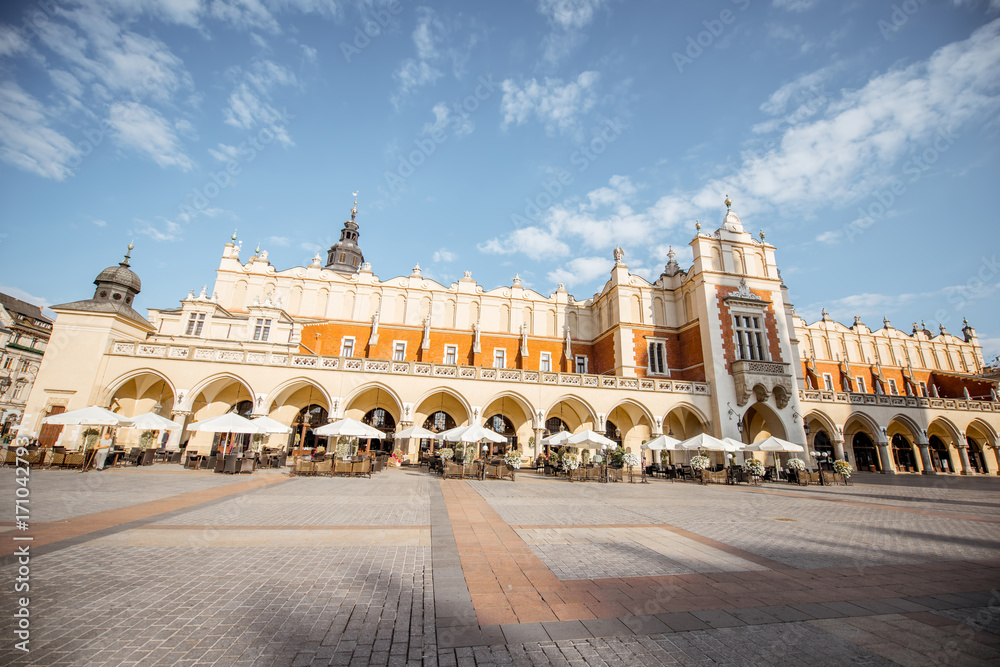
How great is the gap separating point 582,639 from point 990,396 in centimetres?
5362

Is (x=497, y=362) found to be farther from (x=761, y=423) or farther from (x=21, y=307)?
(x=21, y=307)

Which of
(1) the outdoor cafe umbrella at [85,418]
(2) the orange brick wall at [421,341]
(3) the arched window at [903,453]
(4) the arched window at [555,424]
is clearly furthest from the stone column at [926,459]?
(1) the outdoor cafe umbrella at [85,418]

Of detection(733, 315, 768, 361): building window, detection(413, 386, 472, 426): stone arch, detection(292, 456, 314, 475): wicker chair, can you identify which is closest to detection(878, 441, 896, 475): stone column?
detection(733, 315, 768, 361): building window

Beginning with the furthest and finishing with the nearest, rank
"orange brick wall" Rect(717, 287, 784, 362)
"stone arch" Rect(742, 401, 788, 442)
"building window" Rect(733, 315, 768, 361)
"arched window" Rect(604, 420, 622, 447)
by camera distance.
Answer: "arched window" Rect(604, 420, 622, 447) → "building window" Rect(733, 315, 768, 361) → "orange brick wall" Rect(717, 287, 784, 362) → "stone arch" Rect(742, 401, 788, 442)

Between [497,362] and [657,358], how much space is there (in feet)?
36.4

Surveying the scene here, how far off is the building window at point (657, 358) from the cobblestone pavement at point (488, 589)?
19.4 m

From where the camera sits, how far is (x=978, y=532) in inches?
336

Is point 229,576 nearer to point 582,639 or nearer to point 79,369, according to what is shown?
point 582,639

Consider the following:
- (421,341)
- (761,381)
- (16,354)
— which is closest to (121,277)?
(421,341)

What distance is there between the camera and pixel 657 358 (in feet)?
95.1

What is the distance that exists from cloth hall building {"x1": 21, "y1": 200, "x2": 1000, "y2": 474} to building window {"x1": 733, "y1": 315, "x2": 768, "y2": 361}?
13cm

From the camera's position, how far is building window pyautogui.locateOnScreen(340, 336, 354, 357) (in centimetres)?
2883

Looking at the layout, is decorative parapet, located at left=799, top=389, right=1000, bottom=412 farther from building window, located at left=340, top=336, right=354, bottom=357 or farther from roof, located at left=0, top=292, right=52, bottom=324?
roof, located at left=0, top=292, right=52, bottom=324

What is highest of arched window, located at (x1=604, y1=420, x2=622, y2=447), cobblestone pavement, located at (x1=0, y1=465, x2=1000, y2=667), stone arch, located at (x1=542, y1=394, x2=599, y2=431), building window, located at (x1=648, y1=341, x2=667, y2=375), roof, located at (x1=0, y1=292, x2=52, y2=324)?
roof, located at (x1=0, y1=292, x2=52, y2=324)
